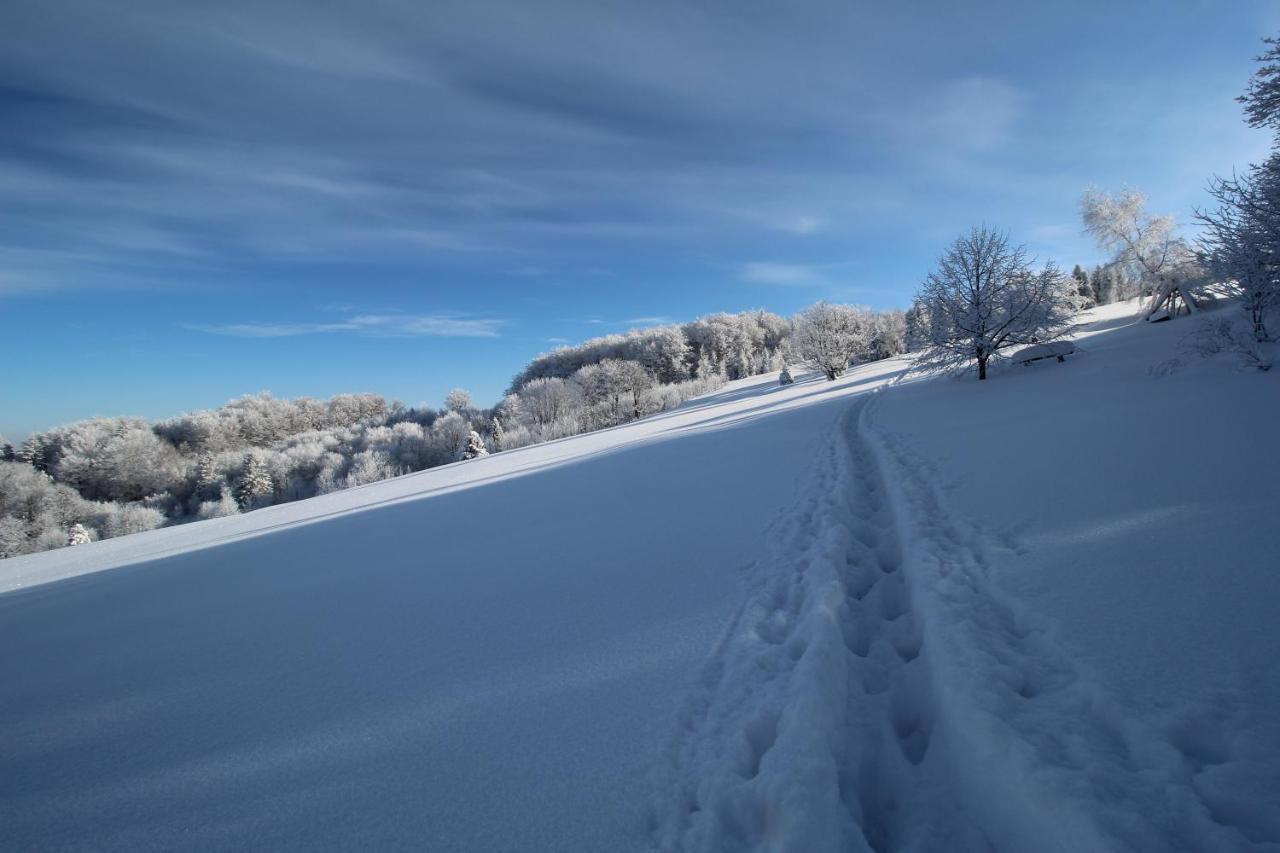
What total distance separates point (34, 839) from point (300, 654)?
1.39m

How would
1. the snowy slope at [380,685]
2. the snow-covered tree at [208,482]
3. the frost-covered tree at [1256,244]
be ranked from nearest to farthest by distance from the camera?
the snowy slope at [380,685] → the frost-covered tree at [1256,244] → the snow-covered tree at [208,482]

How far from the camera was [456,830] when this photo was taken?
71.8 inches

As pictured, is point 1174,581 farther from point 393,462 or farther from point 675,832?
point 393,462

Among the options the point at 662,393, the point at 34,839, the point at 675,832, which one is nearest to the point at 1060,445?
the point at 675,832

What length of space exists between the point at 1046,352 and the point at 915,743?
16461 mm

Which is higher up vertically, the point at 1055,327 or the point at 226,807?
the point at 1055,327

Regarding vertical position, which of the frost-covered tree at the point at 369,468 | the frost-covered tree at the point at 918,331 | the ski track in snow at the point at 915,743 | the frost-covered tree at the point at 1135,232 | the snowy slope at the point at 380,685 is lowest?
the ski track in snow at the point at 915,743

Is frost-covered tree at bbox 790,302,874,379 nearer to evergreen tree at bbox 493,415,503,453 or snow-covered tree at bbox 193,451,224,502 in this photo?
evergreen tree at bbox 493,415,503,453

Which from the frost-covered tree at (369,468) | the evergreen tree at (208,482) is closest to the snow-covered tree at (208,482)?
the evergreen tree at (208,482)

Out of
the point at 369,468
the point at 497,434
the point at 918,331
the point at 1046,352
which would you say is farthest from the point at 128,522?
the point at 1046,352

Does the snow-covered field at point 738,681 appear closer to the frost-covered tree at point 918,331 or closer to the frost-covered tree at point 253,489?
the frost-covered tree at point 918,331

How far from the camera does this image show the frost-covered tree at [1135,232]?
18.6 m

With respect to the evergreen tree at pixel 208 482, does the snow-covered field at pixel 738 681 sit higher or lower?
lower

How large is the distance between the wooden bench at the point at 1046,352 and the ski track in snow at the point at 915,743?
14.6m
